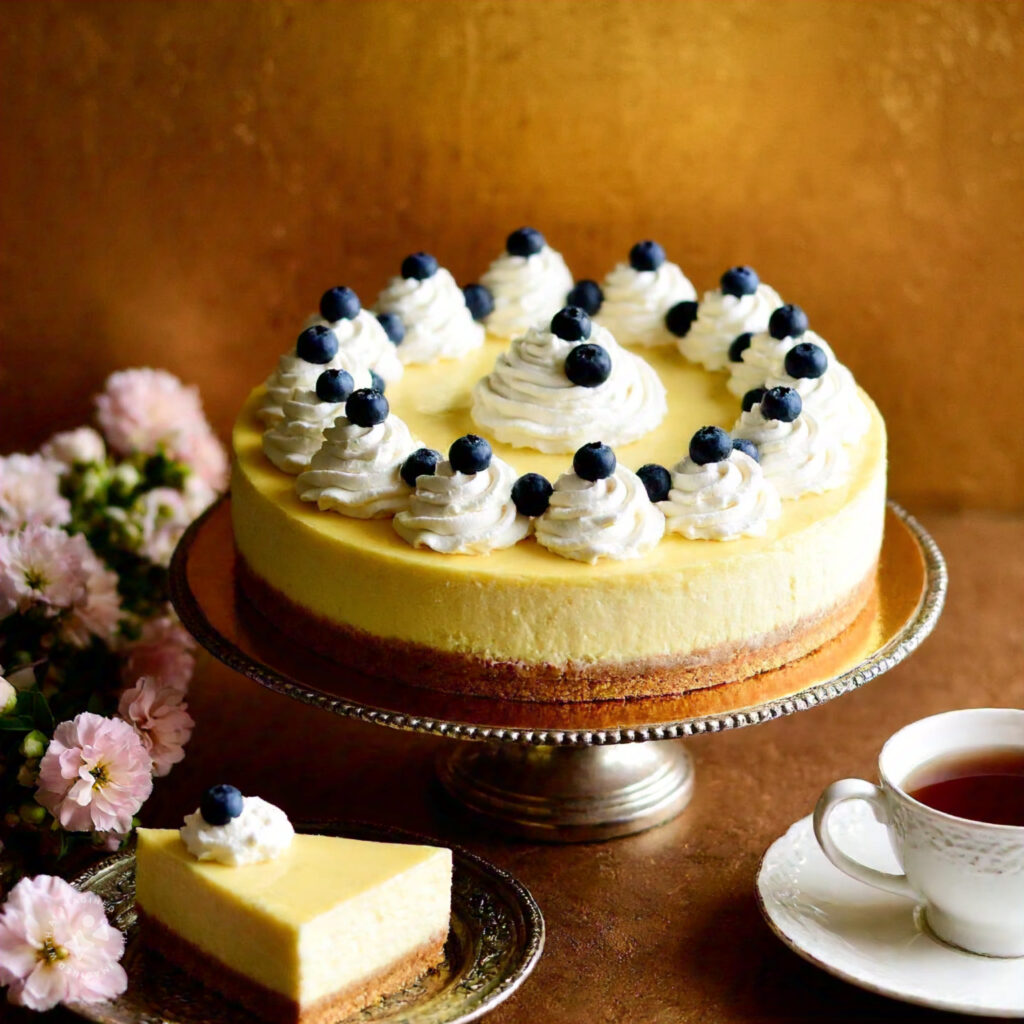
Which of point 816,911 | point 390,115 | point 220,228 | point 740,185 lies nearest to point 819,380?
point 816,911

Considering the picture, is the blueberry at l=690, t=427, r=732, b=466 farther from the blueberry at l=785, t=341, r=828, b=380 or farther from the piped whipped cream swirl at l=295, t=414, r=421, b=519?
the piped whipped cream swirl at l=295, t=414, r=421, b=519

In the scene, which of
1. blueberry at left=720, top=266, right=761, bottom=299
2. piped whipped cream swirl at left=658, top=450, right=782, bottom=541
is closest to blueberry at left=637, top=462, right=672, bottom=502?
piped whipped cream swirl at left=658, top=450, right=782, bottom=541

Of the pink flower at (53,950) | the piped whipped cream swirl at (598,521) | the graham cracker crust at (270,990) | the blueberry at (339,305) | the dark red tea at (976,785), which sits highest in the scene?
the blueberry at (339,305)

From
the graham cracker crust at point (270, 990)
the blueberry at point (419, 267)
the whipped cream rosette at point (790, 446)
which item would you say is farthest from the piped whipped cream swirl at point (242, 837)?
the blueberry at point (419, 267)

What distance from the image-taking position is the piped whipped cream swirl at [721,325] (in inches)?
101

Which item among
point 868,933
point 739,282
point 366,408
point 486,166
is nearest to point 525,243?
point 739,282

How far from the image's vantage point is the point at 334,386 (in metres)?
2.24

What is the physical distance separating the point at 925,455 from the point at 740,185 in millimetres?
675

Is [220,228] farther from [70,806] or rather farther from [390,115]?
[70,806]

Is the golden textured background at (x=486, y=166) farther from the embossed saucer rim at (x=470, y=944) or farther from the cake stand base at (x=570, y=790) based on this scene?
the embossed saucer rim at (x=470, y=944)

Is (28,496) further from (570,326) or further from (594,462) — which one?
(594,462)

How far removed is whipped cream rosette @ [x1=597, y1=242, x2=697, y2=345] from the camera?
105 inches

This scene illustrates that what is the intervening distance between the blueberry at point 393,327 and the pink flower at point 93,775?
2.52 ft

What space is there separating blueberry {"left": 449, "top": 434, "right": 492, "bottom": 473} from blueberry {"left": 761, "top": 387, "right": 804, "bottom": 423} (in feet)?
1.28
